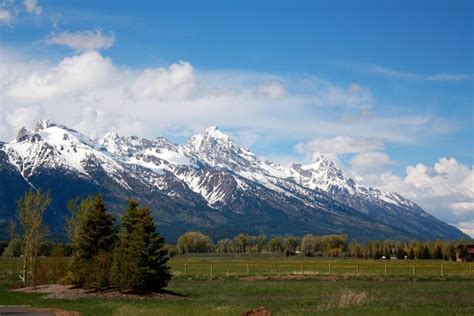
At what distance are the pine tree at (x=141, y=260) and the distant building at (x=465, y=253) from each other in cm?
11528

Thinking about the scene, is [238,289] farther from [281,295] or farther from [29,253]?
[29,253]

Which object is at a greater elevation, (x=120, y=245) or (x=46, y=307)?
(x=120, y=245)

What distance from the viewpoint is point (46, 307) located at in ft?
139

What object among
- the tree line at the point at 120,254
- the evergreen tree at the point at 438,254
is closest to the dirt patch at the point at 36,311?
the tree line at the point at 120,254

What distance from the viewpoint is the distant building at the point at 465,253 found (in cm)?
15320

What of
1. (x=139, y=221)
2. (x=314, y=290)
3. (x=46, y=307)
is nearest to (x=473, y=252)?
(x=314, y=290)

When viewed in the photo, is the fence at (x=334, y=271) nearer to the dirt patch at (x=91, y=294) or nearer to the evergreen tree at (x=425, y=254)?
the dirt patch at (x=91, y=294)

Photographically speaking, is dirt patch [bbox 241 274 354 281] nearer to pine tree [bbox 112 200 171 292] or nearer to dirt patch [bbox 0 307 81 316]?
pine tree [bbox 112 200 171 292]

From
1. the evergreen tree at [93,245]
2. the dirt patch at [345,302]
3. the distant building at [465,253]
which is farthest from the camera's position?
the distant building at [465,253]

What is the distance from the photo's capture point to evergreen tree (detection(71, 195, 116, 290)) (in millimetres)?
55906

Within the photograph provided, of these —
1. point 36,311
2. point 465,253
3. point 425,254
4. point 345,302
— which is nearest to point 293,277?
point 345,302

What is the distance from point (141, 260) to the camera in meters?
51.8

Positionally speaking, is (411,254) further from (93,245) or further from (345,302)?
(345,302)

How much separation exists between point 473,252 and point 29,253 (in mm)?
114037
